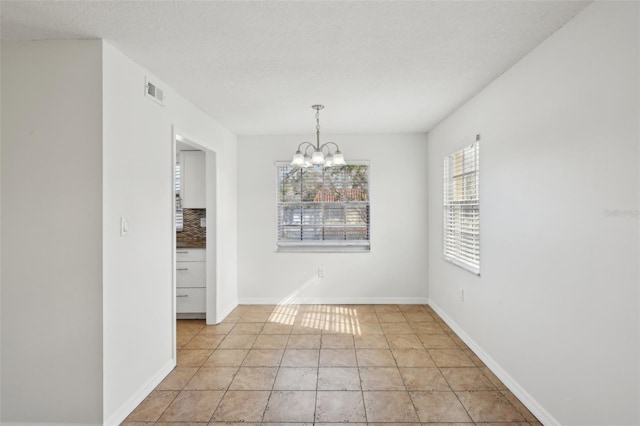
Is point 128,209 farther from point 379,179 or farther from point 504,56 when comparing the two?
point 379,179

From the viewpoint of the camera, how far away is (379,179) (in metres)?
5.09

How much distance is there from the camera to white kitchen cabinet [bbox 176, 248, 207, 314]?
14.6 ft

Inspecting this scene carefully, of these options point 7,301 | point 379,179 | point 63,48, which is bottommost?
point 7,301

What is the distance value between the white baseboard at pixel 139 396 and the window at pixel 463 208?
294cm

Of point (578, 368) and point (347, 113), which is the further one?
point (347, 113)

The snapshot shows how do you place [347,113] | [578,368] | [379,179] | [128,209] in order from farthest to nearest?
[379,179], [347,113], [128,209], [578,368]

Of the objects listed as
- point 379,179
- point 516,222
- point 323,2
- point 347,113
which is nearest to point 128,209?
point 323,2

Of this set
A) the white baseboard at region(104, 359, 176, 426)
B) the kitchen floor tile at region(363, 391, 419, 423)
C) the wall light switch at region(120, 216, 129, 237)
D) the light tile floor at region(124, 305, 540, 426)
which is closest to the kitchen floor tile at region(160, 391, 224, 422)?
the light tile floor at region(124, 305, 540, 426)

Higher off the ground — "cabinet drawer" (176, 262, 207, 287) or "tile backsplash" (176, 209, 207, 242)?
"tile backsplash" (176, 209, 207, 242)

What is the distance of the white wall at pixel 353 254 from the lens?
16.7ft

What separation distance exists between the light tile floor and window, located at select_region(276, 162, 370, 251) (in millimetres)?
1203

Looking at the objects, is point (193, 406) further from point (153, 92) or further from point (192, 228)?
point (192, 228)

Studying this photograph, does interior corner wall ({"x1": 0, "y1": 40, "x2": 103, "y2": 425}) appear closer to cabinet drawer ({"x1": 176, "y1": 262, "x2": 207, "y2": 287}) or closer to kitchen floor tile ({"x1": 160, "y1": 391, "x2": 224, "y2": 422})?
kitchen floor tile ({"x1": 160, "y1": 391, "x2": 224, "y2": 422})

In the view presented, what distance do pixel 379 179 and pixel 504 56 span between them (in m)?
2.69
